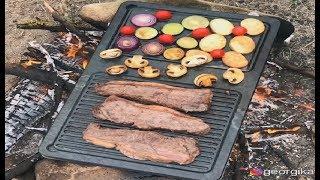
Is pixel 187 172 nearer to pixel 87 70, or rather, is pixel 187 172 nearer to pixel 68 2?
pixel 87 70

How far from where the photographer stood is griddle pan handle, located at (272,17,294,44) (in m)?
4.65

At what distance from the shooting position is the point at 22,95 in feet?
15.2

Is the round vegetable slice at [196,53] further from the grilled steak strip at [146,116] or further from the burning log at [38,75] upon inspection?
the burning log at [38,75]

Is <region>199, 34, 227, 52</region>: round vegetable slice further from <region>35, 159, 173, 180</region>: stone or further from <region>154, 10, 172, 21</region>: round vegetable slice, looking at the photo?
<region>35, 159, 173, 180</region>: stone

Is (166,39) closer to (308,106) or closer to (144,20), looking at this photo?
(144,20)

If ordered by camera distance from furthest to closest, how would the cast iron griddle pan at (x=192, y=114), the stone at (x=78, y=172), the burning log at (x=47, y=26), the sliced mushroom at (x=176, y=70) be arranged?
the burning log at (x=47, y=26) → the sliced mushroom at (x=176, y=70) → the stone at (x=78, y=172) → the cast iron griddle pan at (x=192, y=114)

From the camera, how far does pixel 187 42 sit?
14.5ft

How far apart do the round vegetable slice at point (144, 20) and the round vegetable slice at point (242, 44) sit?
74 centimetres

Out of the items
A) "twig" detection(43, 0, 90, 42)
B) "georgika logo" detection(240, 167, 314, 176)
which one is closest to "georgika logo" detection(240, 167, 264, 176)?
"georgika logo" detection(240, 167, 314, 176)

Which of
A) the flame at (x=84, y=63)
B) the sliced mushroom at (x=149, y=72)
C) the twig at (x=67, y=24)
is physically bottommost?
the flame at (x=84, y=63)

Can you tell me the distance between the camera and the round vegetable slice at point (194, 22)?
4.56m

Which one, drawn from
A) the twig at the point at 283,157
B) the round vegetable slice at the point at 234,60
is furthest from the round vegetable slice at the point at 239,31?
the twig at the point at 283,157

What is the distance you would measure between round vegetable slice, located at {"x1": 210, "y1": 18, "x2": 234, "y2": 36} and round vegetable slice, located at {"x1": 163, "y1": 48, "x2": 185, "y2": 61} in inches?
14.5
